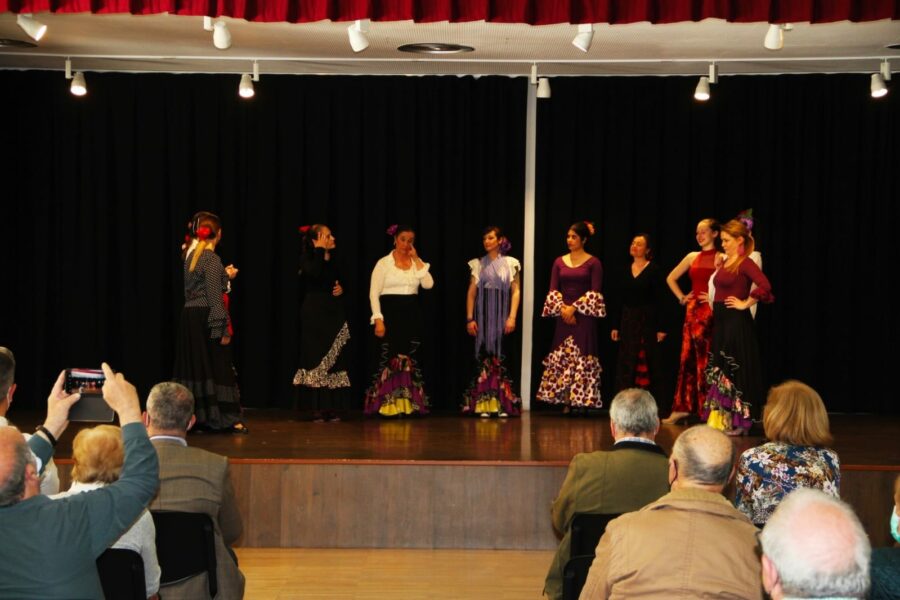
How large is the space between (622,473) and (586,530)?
0.26 metres

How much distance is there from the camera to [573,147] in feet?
30.7

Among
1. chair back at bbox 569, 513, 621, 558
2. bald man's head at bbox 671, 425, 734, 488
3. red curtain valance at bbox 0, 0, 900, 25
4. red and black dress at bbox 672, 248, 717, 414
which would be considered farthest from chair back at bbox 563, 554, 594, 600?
red and black dress at bbox 672, 248, 717, 414

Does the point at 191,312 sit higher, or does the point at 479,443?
the point at 191,312

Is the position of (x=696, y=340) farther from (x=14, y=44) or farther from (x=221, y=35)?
(x=14, y=44)

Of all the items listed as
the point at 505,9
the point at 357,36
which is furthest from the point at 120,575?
the point at 357,36

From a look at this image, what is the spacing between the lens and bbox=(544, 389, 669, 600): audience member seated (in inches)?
162

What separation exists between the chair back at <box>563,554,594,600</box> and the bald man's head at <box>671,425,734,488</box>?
51cm

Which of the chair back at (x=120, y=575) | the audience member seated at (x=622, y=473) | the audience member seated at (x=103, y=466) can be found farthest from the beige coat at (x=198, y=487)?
the audience member seated at (x=622, y=473)

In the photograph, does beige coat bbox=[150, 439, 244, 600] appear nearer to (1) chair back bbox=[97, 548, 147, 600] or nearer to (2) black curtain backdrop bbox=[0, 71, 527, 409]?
(1) chair back bbox=[97, 548, 147, 600]

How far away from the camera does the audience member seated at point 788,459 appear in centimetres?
427

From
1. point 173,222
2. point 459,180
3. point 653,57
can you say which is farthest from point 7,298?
point 653,57

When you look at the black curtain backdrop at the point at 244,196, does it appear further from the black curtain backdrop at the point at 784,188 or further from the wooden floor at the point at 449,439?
the wooden floor at the point at 449,439

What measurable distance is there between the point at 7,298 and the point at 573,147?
4.63 metres

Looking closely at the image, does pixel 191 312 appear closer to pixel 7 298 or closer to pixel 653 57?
pixel 7 298
